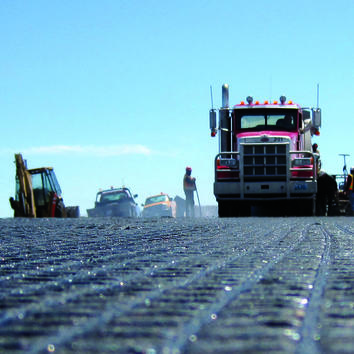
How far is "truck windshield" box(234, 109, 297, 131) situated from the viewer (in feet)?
45.4

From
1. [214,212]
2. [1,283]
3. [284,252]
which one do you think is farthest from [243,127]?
[214,212]

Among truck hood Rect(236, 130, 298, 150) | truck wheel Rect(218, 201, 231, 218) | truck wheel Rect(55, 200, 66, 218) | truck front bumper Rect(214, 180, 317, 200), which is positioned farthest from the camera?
truck wheel Rect(55, 200, 66, 218)

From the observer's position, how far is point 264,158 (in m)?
13.7

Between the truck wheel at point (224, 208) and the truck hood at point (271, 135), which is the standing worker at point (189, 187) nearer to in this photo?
the truck wheel at point (224, 208)

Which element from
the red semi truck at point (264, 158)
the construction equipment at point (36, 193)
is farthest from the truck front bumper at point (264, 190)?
the construction equipment at point (36, 193)

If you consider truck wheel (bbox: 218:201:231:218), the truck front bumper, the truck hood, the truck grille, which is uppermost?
the truck hood

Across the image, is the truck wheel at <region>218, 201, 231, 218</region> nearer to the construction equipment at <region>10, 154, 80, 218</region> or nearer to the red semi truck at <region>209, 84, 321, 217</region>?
the red semi truck at <region>209, 84, 321, 217</region>

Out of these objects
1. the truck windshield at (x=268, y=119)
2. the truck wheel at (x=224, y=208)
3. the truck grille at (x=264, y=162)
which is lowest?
the truck wheel at (x=224, y=208)

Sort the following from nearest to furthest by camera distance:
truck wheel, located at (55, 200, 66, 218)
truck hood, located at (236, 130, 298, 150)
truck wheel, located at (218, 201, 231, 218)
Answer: truck hood, located at (236, 130, 298, 150) < truck wheel, located at (218, 201, 231, 218) < truck wheel, located at (55, 200, 66, 218)

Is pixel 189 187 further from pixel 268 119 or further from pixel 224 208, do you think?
pixel 268 119

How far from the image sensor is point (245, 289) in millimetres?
1508

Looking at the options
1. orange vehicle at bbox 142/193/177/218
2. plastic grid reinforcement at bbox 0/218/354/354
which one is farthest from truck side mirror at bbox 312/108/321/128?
orange vehicle at bbox 142/193/177/218

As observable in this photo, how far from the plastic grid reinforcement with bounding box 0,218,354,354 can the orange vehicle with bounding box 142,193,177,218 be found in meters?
25.6

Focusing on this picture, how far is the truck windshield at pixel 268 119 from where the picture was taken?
13.8m
